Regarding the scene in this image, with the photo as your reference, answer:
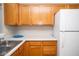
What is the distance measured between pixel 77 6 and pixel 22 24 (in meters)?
1.64

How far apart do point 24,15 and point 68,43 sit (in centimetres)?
162

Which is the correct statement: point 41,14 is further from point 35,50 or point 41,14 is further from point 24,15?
point 35,50

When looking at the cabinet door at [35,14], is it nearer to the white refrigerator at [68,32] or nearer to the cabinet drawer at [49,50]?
the cabinet drawer at [49,50]

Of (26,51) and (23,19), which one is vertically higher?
(23,19)

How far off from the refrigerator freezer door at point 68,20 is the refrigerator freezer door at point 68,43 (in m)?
0.11

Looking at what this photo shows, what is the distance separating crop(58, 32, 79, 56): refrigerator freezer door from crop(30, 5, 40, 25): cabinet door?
1.19 meters

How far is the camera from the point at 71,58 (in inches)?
43.9

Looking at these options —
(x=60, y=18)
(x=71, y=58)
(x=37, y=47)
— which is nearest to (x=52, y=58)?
(x=71, y=58)

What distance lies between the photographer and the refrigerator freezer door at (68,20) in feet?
10.0

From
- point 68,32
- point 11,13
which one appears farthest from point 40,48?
point 11,13

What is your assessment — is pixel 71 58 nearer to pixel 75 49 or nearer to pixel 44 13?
pixel 75 49

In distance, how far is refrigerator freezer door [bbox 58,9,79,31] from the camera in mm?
3059

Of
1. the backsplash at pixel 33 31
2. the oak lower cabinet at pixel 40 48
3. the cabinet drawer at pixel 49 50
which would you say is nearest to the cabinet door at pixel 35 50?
the oak lower cabinet at pixel 40 48

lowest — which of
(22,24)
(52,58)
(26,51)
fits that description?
(26,51)
